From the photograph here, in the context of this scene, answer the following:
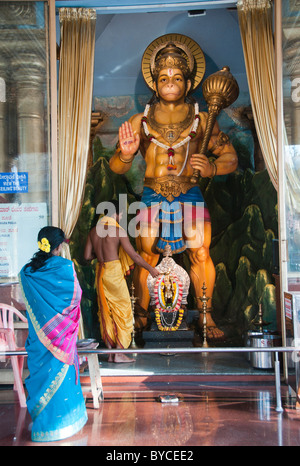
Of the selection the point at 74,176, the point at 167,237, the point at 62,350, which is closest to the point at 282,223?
the point at 167,237

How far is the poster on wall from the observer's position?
4988 mm

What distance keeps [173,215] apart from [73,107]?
1738 millimetres

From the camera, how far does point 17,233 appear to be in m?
5.00

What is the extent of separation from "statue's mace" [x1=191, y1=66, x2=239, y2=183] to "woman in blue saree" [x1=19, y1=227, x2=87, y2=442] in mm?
3047

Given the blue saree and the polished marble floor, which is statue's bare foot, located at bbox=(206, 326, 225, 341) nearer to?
the polished marble floor

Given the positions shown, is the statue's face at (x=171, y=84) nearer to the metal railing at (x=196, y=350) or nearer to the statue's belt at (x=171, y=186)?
the statue's belt at (x=171, y=186)

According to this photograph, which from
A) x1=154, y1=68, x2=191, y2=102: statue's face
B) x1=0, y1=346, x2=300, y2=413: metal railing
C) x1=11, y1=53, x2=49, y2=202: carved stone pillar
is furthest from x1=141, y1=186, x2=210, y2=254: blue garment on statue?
x1=0, y1=346, x2=300, y2=413: metal railing

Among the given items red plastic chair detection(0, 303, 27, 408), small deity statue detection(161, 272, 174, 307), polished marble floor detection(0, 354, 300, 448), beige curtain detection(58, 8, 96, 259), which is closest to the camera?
polished marble floor detection(0, 354, 300, 448)

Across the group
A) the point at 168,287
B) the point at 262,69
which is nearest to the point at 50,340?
the point at 168,287

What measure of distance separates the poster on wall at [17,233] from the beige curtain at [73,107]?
10.1 inches

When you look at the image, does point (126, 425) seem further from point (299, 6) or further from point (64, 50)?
point (299, 6)

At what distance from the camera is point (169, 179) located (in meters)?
6.04

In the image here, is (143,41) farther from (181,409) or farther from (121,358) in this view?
(181,409)

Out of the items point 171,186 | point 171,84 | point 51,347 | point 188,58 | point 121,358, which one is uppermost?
point 188,58
